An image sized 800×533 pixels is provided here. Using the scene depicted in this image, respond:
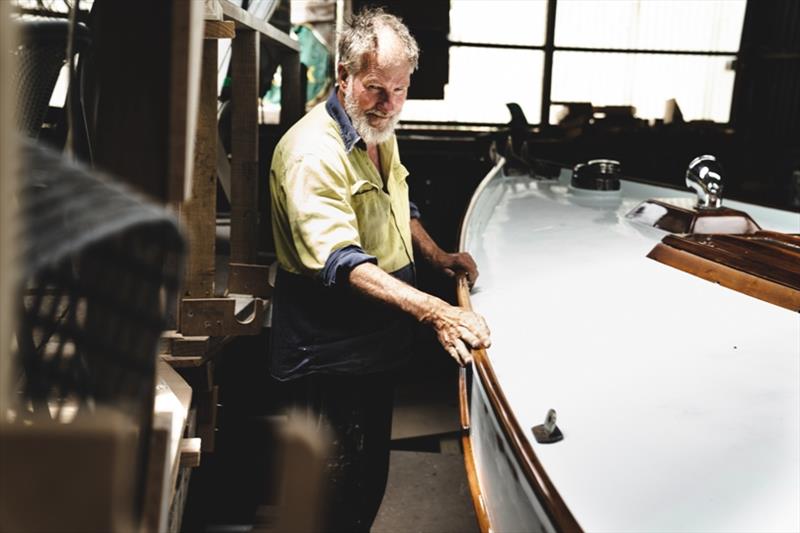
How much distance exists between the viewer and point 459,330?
1794mm

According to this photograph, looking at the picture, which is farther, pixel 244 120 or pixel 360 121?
pixel 244 120

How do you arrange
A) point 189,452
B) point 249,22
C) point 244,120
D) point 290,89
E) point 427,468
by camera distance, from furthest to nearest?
point 290,89
point 427,468
point 244,120
point 249,22
point 189,452

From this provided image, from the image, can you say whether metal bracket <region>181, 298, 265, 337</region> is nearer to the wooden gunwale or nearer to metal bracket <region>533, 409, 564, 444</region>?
the wooden gunwale

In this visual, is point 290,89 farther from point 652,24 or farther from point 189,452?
point 652,24

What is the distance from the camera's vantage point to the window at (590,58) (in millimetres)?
7078

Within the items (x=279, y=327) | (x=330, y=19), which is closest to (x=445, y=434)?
(x=279, y=327)

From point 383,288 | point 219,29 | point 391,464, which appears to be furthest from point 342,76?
point 391,464

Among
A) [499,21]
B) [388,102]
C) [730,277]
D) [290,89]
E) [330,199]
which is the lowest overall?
[730,277]

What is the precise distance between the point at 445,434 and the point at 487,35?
4504 mm

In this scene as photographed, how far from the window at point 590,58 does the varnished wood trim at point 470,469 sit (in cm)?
536

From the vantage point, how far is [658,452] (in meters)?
1.21

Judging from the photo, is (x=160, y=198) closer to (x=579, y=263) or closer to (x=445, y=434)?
(x=579, y=263)

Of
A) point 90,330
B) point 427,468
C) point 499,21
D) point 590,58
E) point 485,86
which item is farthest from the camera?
point 590,58

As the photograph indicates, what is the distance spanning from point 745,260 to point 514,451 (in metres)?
1.09
